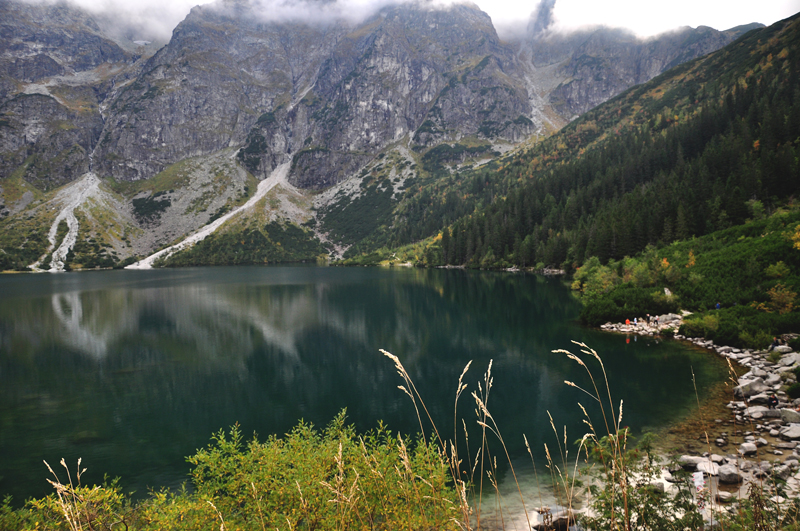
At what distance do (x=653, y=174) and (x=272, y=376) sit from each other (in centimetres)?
11300

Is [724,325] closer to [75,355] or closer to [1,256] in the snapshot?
[75,355]

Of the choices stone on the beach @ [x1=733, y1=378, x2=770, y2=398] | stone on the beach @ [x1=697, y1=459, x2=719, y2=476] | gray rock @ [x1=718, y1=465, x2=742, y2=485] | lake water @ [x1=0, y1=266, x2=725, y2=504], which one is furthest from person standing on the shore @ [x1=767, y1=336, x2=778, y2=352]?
gray rock @ [x1=718, y1=465, x2=742, y2=485]

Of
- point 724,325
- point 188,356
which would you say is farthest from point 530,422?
point 188,356

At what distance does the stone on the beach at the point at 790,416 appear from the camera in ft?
51.7

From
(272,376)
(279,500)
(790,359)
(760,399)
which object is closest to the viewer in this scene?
(279,500)

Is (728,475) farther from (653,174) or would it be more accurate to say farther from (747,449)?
(653,174)

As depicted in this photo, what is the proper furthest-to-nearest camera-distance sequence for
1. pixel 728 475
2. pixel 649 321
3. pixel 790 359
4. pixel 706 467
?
A: 1. pixel 649 321
2. pixel 790 359
3. pixel 706 467
4. pixel 728 475

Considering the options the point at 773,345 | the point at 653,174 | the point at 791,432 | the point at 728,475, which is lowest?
the point at 791,432

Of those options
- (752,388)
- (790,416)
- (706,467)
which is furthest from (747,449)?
(752,388)

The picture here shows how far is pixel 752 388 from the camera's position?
19453 millimetres

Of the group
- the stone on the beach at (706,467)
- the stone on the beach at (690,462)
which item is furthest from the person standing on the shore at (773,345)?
the stone on the beach at (706,467)

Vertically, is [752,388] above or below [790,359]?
below

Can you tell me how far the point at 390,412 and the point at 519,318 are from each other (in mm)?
27707

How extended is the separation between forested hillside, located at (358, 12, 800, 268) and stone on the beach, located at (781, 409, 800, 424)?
5388 cm
